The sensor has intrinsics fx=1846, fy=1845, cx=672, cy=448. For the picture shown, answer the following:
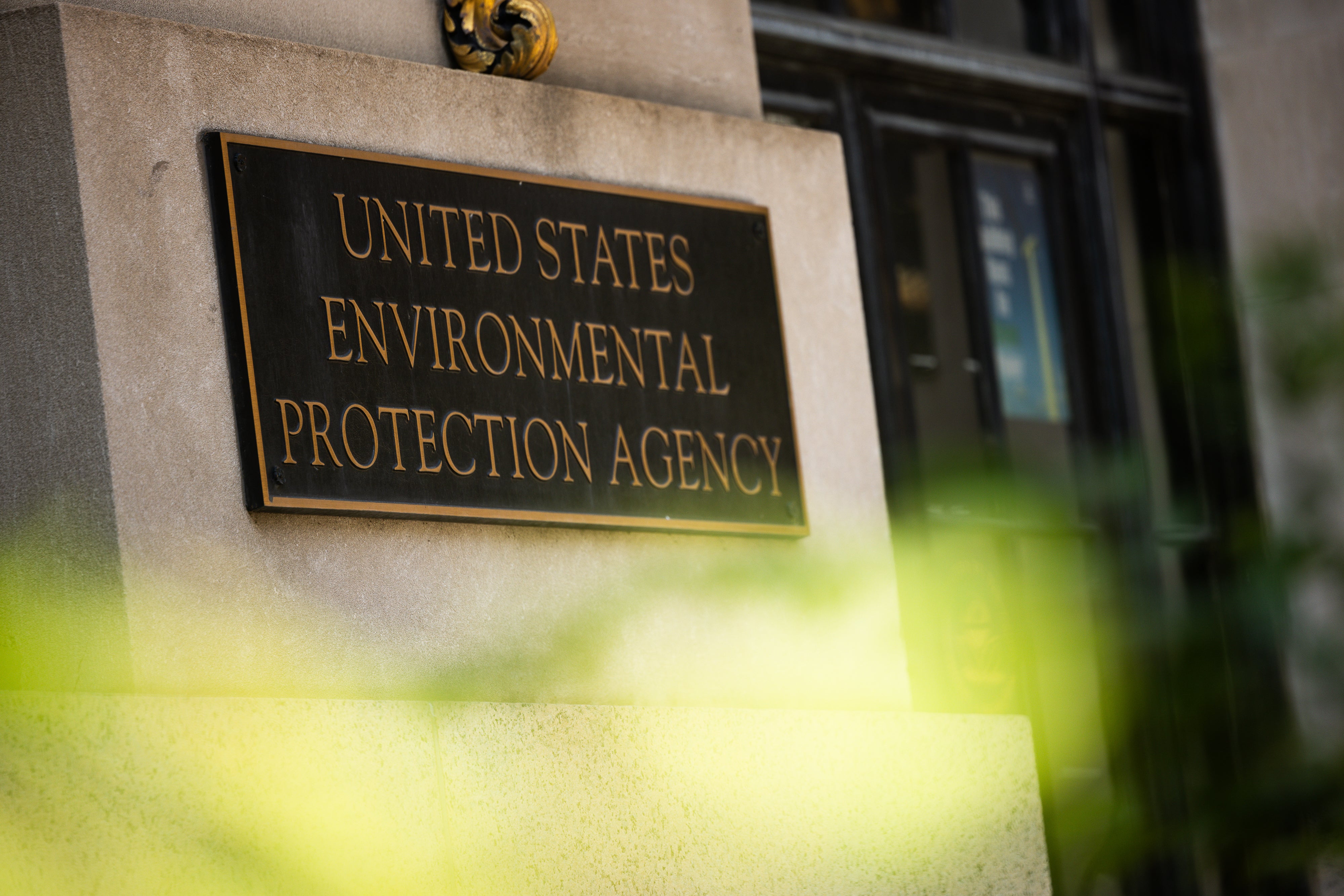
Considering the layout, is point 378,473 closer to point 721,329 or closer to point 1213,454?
point 721,329

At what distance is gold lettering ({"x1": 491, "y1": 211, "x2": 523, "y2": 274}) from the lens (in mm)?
3939

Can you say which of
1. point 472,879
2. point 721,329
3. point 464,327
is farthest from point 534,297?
point 472,879

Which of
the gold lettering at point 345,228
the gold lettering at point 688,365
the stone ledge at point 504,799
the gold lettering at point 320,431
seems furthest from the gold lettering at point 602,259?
the stone ledge at point 504,799

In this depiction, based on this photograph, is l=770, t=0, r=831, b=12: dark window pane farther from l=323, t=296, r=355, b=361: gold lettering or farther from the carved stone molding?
l=323, t=296, r=355, b=361: gold lettering

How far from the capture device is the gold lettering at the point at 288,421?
348 cm

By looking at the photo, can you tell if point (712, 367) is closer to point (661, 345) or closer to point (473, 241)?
point (661, 345)

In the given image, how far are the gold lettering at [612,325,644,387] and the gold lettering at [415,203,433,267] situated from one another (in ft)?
1.58

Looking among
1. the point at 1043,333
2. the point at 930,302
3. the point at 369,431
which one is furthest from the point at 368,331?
the point at 1043,333

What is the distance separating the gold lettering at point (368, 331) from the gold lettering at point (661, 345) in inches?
26.8

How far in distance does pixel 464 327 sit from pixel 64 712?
1.36m

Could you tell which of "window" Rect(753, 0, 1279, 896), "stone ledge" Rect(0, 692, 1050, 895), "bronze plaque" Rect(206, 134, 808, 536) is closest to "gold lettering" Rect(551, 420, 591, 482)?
"bronze plaque" Rect(206, 134, 808, 536)

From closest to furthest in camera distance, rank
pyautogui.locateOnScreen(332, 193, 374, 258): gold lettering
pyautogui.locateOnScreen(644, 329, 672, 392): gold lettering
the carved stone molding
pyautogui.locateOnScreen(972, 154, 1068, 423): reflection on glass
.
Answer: pyautogui.locateOnScreen(332, 193, 374, 258): gold lettering
the carved stone molding
pyautogui.locateOnScreen(644, 329, 672, 392): gold lettering
pyautogui.locateOnScreen(972, 154, 1068, 423): reflection on glass

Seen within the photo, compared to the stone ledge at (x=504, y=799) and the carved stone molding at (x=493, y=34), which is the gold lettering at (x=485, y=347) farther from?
the stone ledge at (x=504, y=799)

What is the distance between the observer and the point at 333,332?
3.63 metres
